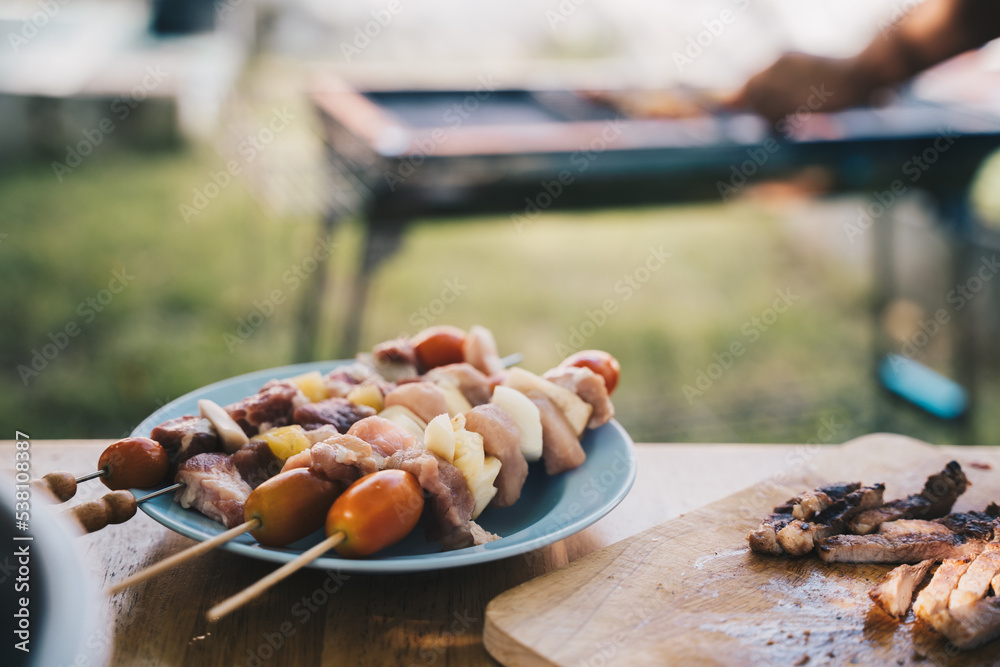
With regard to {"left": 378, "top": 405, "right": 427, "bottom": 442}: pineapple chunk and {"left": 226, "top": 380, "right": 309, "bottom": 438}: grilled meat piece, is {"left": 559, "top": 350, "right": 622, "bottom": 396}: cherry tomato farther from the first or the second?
{"left": 226, "top": 380, "right": 309, "bottom": 438}: grilled meat piece

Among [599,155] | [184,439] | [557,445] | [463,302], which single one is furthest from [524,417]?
[463,302]

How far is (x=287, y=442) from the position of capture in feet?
4.98

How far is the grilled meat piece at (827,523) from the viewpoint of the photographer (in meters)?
1.43

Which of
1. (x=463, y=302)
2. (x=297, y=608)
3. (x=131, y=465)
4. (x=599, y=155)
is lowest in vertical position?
(x=463, y=302)

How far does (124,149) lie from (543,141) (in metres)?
5.99

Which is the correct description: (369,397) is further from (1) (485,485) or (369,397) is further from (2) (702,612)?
(2) (702,612)

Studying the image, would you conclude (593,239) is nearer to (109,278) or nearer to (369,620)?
(109,278)

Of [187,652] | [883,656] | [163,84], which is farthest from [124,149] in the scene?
[883,656]

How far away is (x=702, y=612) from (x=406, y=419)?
682mm

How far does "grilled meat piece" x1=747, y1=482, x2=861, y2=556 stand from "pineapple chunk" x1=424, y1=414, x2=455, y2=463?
0.59 metres

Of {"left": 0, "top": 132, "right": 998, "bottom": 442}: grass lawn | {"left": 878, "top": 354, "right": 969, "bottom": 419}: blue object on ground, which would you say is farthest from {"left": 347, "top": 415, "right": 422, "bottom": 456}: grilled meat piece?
{"left": 878, "top": 354, "right": 969, "bottom": 419}: blue object on ground

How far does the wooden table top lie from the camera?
1.22 meters

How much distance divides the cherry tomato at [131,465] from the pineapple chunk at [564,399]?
0.75m

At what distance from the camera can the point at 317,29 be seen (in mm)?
8875
